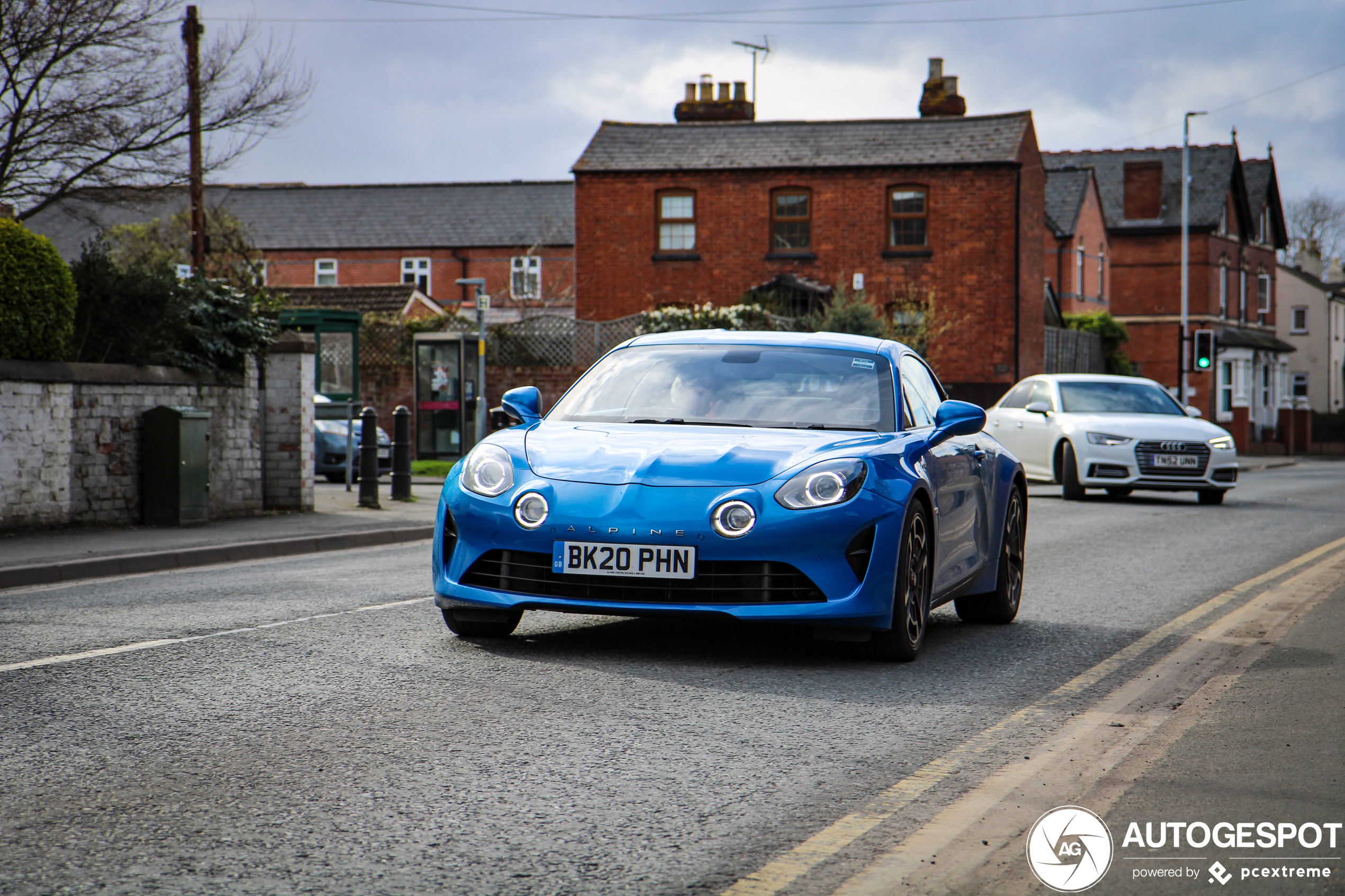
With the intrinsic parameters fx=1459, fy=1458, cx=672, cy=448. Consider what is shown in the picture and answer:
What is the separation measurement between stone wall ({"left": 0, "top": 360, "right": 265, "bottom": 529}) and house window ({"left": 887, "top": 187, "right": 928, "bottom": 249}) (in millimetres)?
25822

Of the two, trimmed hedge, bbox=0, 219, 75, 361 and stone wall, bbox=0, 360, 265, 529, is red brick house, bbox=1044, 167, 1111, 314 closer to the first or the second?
stone wall, bbox=0, 360, 265, 529

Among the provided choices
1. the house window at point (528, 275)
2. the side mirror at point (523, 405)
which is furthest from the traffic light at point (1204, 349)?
the side mirror at point (523, 405)

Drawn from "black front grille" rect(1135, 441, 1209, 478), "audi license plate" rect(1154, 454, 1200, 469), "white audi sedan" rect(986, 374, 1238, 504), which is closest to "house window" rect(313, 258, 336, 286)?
"white audi sedan" rect(986, 374, 1238, 504)

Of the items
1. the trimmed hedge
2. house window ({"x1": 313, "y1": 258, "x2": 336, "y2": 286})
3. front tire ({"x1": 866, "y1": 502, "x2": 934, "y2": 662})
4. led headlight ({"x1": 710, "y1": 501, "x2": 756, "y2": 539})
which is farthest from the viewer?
house window ({"x1": 313, "y1": 258, "x2": 336, "y2": 286})

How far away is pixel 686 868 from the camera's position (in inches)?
138

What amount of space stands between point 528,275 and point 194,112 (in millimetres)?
35927

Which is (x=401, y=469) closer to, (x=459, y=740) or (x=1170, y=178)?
(x=459, y=740)

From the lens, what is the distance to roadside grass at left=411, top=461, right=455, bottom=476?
24391 mm

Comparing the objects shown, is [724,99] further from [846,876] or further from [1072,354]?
[846,876]

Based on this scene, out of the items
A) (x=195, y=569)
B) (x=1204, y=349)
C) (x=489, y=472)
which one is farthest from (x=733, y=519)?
(x=1204, y=349)

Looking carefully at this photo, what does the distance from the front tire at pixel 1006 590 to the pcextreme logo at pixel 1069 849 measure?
13.0 ft

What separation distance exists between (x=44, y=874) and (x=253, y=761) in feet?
3.73

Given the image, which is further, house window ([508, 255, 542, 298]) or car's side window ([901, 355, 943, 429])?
house window ([508, 255, 542, 298])

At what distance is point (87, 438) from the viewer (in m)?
13.4
